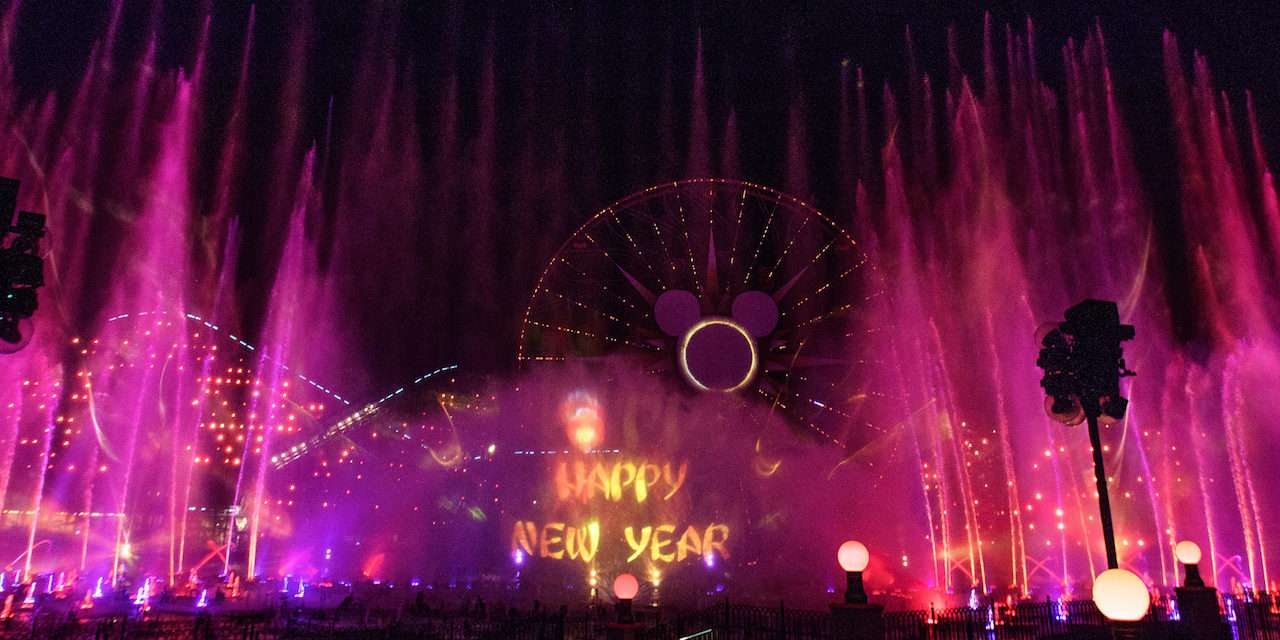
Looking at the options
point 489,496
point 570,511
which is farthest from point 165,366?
point 570,511

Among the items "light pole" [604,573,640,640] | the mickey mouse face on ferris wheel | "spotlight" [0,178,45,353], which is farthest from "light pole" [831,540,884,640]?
the mickey mouse face on ferris wheel

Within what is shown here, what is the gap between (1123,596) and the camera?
7773 millimetres

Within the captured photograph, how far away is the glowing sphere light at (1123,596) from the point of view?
7.71 metres

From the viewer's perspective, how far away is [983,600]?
21.6 metres

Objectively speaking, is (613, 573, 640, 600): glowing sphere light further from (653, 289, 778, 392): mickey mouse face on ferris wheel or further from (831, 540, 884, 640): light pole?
(653, 289, 778, 392): mickey mouse face on ferris wheel

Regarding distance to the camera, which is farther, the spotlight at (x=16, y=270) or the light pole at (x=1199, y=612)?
the light pole at (x=1199, y=612)

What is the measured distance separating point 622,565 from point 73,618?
15.0 m

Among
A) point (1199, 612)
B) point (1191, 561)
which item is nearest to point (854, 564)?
point (1199, 612)

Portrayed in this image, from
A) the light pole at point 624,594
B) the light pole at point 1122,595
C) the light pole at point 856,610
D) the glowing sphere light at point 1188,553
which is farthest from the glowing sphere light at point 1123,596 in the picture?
the glowing sphere light at point 1188,553

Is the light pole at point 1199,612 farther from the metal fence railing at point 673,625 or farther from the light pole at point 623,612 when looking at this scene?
the light pole at point 623,612

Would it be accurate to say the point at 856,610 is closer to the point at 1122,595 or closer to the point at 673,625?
the point at 1122,595

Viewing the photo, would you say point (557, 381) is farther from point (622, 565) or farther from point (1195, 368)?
point (1195, 368)

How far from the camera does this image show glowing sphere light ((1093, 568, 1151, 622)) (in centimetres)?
771

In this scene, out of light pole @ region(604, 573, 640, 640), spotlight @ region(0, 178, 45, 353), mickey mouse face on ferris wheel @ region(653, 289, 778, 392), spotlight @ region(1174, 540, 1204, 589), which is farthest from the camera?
mickey mouse face on ferris wheel @ region(653, 289, 778, 392)
